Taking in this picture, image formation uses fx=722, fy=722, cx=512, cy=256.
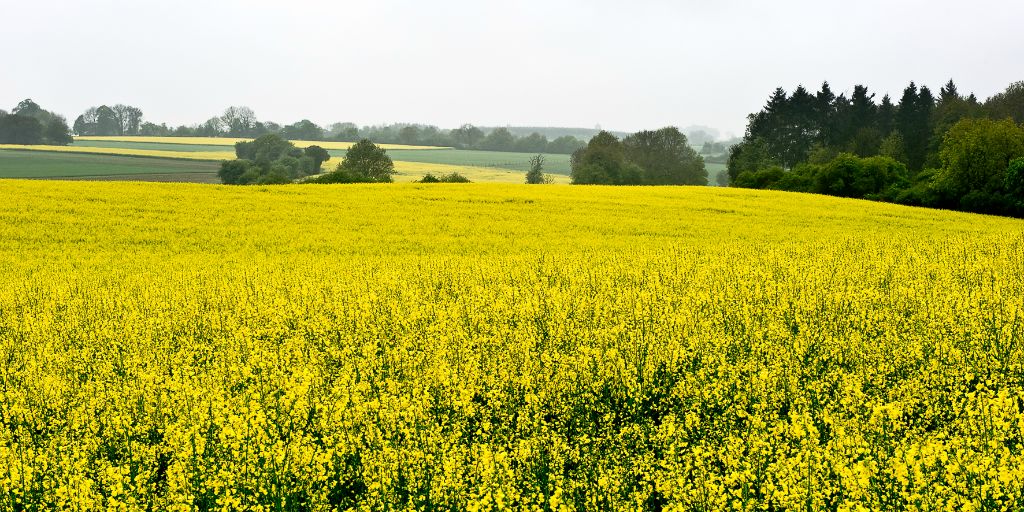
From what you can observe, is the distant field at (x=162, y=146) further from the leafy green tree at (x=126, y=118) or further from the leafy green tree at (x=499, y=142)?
the leafy green tree at (x=499, y=142)

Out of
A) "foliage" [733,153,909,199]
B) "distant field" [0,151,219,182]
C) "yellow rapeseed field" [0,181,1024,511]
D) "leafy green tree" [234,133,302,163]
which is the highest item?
"leafy green tree" [234,133,302,163]

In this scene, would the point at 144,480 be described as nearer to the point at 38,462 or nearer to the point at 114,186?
the point at 38,462

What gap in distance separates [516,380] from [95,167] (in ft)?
255

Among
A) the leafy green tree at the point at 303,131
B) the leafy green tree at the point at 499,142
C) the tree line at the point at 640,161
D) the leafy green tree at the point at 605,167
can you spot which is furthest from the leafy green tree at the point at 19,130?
the leafy green tree at the point at 605,167

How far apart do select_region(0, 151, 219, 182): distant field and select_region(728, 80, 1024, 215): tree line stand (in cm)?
5447

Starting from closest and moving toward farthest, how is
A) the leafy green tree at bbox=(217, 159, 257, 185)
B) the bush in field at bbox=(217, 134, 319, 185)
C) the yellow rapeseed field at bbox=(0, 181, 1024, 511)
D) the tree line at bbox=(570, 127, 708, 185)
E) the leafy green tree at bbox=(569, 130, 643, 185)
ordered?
the yellow rapeseed field at bbox=(0, 181, 1024, 511) < the bush in field at bbox=(217, 134, 319, 185) < the leafy green tree at bbox=(217, 159, 257, 185) < the leafy green tree at bbox=(569, 130, 643, 185) < the tree line at bbox=(570, 127, 708, 185)

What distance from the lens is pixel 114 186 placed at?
34.3m

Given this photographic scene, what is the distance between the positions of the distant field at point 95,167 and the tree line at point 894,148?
54.5 meters

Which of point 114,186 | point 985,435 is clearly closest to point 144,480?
point 985,435

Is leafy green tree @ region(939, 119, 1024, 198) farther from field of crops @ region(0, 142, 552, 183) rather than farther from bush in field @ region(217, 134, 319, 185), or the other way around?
field of crops @ region(0, 142, 552, 183)

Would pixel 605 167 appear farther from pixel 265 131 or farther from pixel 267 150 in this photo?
pixel 265 131

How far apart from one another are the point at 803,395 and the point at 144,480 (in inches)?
293

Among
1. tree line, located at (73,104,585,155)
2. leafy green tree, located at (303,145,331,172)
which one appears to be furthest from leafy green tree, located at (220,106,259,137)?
leafy green tree, located at (303,145,331,172)

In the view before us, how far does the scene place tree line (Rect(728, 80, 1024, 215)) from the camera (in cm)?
4328
